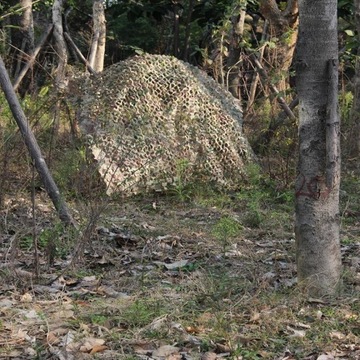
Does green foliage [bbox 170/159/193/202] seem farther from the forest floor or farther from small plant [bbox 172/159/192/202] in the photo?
the forest floor

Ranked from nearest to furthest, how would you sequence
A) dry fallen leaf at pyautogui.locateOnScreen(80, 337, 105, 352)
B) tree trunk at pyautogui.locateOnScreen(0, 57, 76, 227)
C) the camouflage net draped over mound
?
dry fallen leaf at pyautogui.locateOnScreen(80, 337, 105, 352) < tree trunk at pyautogui.locateOnScreen(0, 57, 76, 227) < the camouflage net draped over mound

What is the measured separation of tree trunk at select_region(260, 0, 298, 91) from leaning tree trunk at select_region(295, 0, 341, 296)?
18.7ft

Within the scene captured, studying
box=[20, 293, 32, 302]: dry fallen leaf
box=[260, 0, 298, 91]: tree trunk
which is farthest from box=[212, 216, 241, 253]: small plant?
box=[260, 0, 298, 91]: tree trunk

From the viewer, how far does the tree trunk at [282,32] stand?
10.5m

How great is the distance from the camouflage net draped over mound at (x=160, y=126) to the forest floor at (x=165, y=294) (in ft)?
3.91

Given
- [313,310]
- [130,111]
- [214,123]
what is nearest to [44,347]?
[313,310]

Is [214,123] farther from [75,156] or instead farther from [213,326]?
→ [213,326]

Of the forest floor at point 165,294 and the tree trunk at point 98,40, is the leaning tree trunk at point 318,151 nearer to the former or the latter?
the forest floor at point 165,294

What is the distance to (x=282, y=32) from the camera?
10.8 m

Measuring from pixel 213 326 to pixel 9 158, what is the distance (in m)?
2.89

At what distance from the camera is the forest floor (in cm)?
392

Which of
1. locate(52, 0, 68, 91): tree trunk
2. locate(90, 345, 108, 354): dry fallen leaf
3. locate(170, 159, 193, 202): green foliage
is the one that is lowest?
locate(90, 345, 108, 354): dry fallen leaf

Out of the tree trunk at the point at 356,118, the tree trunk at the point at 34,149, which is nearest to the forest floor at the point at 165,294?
the tree trunk at the point at 34,149

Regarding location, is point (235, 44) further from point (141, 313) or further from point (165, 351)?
point (165, 351)
